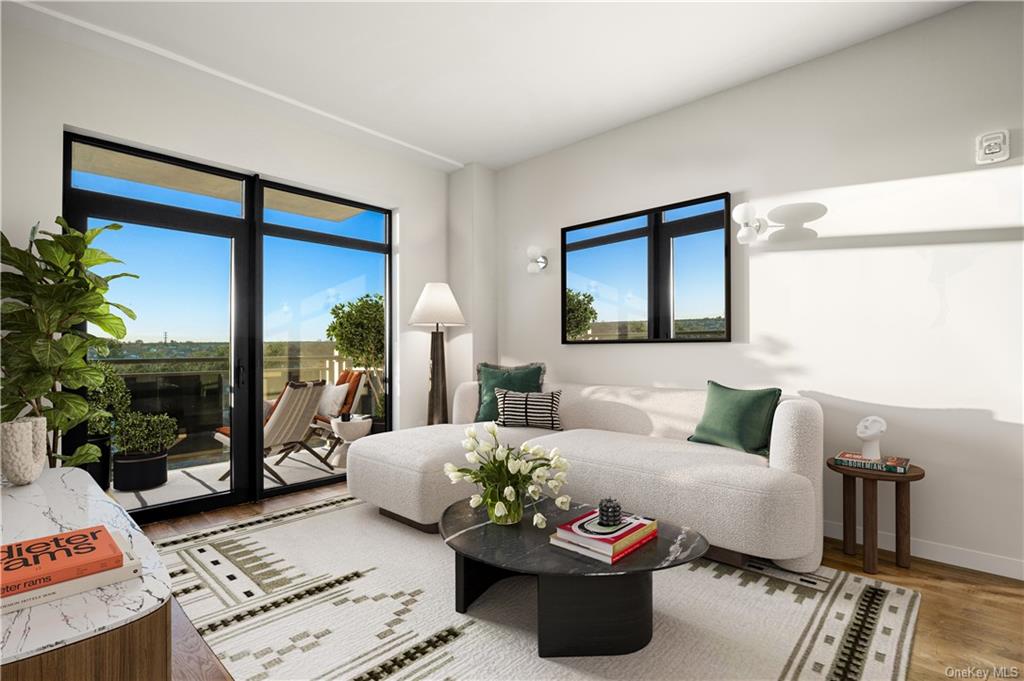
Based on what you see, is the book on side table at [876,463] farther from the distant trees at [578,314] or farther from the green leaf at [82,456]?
the green leaf at [82,456]

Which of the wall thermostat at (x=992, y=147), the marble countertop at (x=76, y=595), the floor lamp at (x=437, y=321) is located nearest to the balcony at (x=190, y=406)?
the floor lamp at (x=437, y=321)

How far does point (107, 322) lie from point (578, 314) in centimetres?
311

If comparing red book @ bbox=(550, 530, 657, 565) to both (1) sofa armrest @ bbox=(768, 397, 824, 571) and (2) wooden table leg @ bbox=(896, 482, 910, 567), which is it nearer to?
(1) sofa armrest @ bbox=(768, 397, 824, 571)

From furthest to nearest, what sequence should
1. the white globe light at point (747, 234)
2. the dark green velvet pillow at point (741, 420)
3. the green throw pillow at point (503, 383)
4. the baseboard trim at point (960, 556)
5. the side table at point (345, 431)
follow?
1. the side table at point (345, 431)
2. the green throw pillow at point (503, 383)
3. the white globe light at point (747, 234)
4. the dark green velvet pillow at point (741, 420)
5. the baseboard trim at point (960, 556)

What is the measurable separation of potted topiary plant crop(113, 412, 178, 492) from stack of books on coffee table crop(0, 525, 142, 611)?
2.26 meters

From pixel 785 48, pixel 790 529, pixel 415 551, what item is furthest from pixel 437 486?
pixel 785 48

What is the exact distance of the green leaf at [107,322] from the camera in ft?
8.59

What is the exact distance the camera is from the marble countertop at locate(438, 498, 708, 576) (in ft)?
5.72

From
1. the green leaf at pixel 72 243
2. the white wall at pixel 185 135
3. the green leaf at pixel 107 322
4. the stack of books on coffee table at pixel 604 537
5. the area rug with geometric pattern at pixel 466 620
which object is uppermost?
the white wall at pixel 185 135

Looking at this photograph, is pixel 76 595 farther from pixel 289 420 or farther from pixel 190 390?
pixel 289 420

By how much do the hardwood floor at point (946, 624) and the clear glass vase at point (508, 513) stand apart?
1.04 meters

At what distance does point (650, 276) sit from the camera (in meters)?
3.84

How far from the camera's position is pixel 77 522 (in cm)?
163

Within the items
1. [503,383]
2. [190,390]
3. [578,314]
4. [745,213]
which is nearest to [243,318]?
[190,390]
